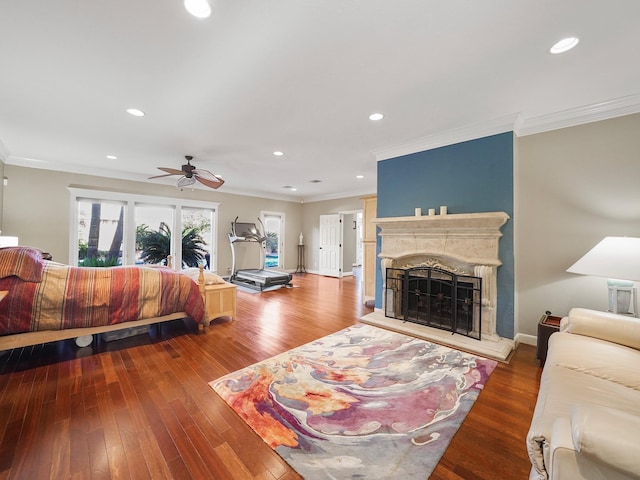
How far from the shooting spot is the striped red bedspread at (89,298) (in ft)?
8.25

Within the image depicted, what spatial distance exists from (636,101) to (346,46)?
9.87 feet

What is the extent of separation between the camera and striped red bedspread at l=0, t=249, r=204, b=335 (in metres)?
2.52

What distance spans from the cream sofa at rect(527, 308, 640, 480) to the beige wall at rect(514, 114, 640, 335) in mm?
949

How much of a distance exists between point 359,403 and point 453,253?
7.56 ft

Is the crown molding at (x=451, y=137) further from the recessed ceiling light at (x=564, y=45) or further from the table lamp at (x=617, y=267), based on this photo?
the table lamp at (x=617, y=267)

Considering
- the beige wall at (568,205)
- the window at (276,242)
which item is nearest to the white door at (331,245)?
the window at (276,242)

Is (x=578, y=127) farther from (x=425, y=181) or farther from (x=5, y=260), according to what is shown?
(x=5, y=260)

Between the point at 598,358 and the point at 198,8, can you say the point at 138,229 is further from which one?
the point at 598,358

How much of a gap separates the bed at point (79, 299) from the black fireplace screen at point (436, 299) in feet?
9.30

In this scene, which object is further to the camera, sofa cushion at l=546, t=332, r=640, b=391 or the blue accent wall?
the blue accent wall

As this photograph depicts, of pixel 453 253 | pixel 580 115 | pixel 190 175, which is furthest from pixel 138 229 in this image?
pixel 580 115

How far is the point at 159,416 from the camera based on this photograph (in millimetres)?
1856

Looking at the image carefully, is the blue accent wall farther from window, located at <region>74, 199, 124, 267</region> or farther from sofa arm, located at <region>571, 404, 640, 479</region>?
window, located at <region>74, 199, 124, 267</region>

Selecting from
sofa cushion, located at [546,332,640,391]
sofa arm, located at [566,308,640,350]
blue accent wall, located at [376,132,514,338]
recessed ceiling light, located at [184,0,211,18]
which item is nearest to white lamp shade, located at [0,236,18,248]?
recessed ceiling light, located at [184,0,211,18]
